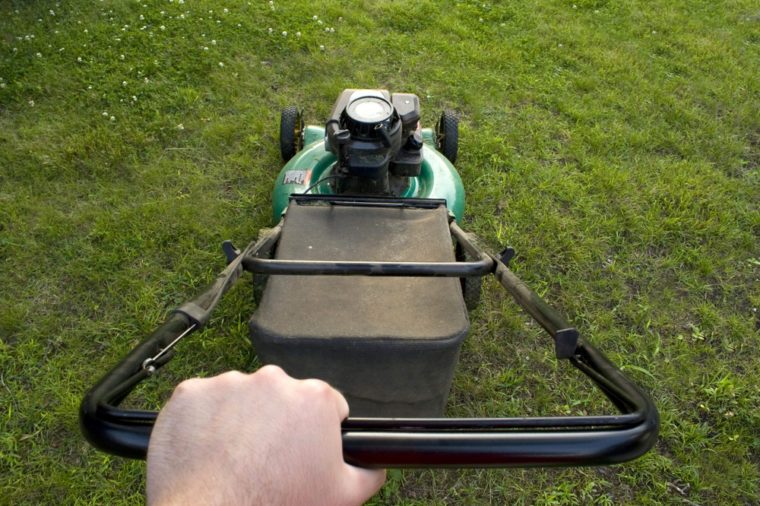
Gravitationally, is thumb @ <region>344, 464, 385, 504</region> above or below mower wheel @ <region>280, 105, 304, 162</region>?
above

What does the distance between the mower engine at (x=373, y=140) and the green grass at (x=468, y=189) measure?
658 millimetres

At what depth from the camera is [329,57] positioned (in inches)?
Answer: 124

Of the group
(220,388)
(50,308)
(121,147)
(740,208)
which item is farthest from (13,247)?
(740,208)

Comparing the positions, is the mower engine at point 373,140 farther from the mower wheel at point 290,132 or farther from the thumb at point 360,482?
the thumb at point 360,482

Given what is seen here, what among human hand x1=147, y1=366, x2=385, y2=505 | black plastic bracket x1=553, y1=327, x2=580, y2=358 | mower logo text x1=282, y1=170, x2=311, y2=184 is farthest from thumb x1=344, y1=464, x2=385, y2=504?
mower logo text x1=282, y1=170, x2=311, y2=184

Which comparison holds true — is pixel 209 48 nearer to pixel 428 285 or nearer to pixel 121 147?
pixel 121 147

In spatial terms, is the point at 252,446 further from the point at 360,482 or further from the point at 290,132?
the point at 290,132

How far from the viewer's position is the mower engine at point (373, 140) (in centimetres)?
164

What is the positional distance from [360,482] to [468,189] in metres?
1.99

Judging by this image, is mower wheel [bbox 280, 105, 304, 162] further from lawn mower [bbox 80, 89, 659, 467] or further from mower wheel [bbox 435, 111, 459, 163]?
mower wheel [bbox 435, 111, 459, 163]

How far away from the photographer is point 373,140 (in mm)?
1648

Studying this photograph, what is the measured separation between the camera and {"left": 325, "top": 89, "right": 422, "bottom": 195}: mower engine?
1.64 m

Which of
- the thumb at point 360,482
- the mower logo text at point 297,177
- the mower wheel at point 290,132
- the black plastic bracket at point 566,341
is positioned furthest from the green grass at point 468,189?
the thumb at point 360,482

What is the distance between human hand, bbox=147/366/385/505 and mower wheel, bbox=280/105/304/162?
6.35 ft
